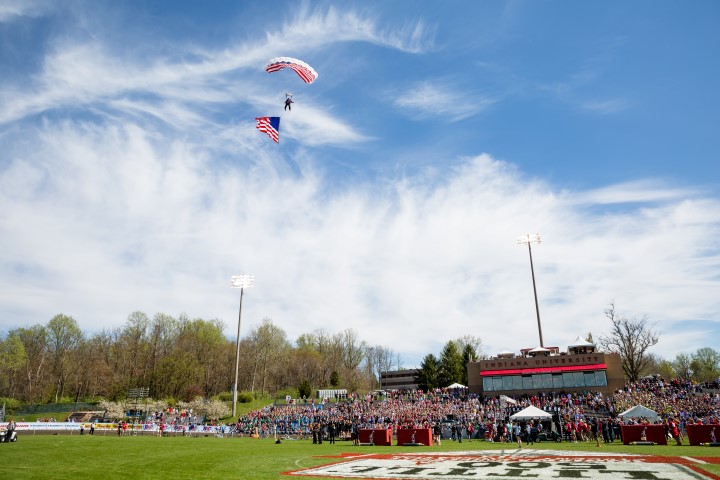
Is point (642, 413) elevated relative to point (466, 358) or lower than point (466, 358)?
lower

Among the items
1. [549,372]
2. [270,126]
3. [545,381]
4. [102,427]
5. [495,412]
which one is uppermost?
[270,126]

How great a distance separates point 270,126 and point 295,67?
4.04m

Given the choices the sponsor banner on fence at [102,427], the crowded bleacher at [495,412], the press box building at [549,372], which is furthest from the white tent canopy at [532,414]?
the sponsor banner on fence at [102,427]

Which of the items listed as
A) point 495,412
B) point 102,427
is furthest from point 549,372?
point 102,427

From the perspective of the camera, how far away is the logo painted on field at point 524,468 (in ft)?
47.3

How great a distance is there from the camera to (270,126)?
2961 centimetres

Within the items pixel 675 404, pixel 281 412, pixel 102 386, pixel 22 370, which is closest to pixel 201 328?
pixel 102 386

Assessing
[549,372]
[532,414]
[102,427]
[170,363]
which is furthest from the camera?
[170,363]

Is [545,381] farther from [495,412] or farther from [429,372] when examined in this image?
[429,372]

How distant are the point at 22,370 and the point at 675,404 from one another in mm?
96507

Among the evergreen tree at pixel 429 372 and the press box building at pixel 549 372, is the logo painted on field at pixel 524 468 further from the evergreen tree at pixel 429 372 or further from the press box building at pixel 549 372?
the evergreen tree at pixel 429 372

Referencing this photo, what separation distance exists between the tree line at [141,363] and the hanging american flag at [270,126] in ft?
194

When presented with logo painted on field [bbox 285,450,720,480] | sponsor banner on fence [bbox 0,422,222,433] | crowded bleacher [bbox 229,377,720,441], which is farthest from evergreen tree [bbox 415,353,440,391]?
logo painted on field [bbox 285,450,720,480]

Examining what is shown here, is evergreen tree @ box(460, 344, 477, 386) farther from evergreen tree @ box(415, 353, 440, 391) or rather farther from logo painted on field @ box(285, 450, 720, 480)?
logo painted on field @ box(285, 450, 720, 480)
